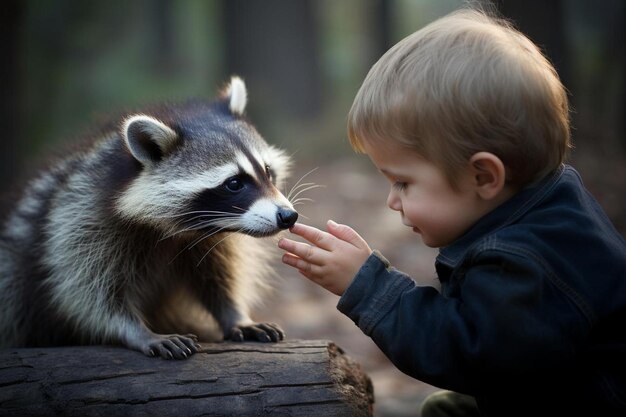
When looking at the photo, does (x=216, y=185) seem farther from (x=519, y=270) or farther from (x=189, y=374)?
(x=519, y=270)

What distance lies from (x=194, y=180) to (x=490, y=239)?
158cm

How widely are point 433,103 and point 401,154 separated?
228 mm

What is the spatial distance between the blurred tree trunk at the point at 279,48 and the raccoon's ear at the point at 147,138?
521 inches

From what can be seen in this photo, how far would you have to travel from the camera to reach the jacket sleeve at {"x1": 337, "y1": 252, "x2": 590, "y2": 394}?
2.24m

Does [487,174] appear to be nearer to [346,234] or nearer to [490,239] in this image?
[490,239]

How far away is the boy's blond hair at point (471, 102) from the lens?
2.39 m

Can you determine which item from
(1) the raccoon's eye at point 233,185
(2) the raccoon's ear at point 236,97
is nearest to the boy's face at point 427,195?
(1) the raccoon's eye at point 233,185

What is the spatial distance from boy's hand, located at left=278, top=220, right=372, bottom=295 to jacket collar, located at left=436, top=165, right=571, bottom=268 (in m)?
0.33

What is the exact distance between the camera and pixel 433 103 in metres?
2.43

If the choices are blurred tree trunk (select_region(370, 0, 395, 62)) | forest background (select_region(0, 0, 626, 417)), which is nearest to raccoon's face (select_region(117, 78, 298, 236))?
forest background (select_region(0, 0, 626, 417))

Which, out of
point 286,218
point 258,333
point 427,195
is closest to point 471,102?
point 427,195

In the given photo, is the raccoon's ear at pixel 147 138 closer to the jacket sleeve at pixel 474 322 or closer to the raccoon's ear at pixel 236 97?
the raccoon's ear at pixel 236 97

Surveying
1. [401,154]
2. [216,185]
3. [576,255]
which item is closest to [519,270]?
[576,255]

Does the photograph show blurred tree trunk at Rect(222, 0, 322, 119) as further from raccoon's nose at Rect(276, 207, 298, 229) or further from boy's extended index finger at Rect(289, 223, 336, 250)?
A: boy's extended index finger at Rect(289, 223, 336, 250)
